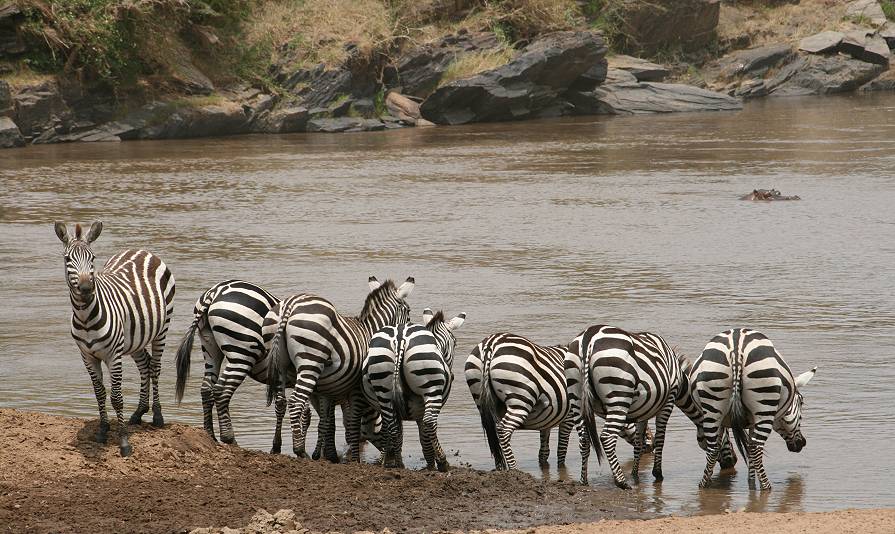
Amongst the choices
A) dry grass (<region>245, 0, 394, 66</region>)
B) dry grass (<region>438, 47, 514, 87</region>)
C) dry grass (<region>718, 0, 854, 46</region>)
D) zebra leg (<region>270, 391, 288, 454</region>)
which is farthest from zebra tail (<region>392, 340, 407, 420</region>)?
dry grass (<region>718, 0, 854, 46</region>)

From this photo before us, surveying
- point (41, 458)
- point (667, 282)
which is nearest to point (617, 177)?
point (667, 282)

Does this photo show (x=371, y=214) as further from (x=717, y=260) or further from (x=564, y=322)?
(x=564, y=322)

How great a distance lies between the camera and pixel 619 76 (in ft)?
132

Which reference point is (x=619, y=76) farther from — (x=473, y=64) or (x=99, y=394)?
(x=99, y=394)

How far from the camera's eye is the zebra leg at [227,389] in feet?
27.2

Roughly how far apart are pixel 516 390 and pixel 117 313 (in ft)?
8.64

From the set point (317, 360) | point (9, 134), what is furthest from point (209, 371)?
point (9, 134)

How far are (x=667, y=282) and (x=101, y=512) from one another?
908cm

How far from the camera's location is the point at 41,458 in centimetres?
727

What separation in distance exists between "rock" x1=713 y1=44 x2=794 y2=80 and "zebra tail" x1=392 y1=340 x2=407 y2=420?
38.8 metres

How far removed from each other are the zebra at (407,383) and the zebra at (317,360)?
19cm

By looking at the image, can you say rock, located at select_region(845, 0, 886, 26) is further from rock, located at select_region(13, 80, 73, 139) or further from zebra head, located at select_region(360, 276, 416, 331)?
zebra head, located at select_region(360, 276, 416, 331)

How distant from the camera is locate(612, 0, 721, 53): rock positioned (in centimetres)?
4409

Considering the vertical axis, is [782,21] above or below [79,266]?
above
